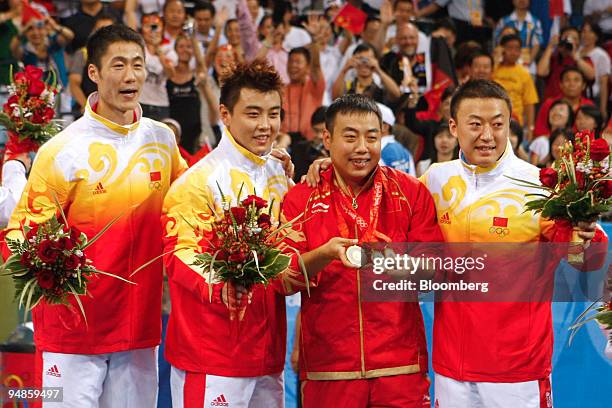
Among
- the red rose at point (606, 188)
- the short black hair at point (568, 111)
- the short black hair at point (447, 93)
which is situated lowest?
the red rose at point (606, 188)

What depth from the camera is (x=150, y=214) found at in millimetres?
5430

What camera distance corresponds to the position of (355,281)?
16.3ft

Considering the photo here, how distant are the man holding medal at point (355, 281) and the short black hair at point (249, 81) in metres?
0.38

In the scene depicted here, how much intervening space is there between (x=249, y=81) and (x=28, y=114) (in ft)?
5.18

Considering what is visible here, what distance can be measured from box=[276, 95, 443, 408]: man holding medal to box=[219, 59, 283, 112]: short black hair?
38 centimetres

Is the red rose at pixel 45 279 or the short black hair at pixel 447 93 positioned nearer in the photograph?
the red rose at pixel 45 279

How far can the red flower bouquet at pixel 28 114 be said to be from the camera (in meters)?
5.98

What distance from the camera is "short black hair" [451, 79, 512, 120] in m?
5.18

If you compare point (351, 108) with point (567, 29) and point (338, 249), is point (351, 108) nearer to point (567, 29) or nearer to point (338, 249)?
point (338, 249)

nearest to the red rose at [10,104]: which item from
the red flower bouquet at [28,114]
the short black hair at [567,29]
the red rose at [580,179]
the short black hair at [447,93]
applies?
the red flower bouquet at [28,114]

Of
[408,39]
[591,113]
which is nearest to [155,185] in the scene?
[408,39]

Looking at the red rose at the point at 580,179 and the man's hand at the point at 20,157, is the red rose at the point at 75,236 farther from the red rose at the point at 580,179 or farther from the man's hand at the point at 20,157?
the red rose at the point at 580,179

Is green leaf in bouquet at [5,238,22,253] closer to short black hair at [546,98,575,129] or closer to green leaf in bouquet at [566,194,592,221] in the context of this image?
green leaf in bouquet at [566,194,592,221]

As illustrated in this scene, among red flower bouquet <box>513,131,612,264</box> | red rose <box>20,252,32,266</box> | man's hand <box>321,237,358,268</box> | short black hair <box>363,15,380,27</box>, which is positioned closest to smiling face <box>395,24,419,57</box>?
short black hair <box>363,15,380,27</box>
